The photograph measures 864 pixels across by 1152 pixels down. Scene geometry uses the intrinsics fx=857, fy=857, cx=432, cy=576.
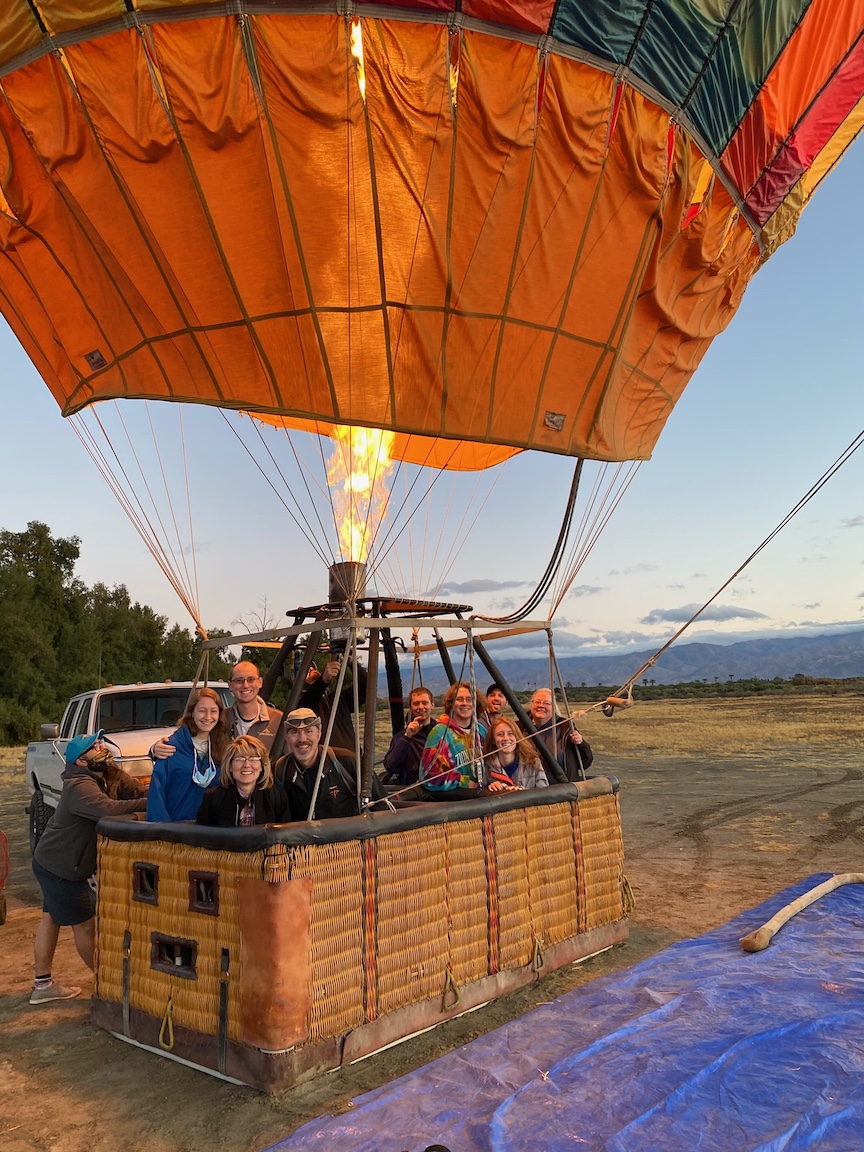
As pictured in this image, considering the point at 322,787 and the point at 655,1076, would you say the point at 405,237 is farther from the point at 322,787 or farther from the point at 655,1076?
the point at 655,1076

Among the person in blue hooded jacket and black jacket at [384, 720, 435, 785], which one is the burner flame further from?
the person in blue hooded jacket

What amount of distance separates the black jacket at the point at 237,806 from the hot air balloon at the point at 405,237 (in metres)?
0.22

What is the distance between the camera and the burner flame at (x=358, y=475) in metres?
6.89

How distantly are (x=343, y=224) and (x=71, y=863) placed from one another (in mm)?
4603

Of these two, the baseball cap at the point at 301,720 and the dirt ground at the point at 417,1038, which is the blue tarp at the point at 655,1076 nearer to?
the dirt ground at the point at 417,1038

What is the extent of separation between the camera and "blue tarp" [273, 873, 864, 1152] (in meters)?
3.32

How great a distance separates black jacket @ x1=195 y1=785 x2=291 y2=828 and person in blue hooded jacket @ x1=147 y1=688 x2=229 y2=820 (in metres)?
0.44

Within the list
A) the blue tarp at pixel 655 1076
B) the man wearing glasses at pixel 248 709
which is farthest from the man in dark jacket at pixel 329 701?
the blue tarp at pixel 655 1076

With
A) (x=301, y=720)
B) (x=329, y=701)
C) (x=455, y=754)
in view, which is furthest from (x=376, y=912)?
(x=329, y=701)

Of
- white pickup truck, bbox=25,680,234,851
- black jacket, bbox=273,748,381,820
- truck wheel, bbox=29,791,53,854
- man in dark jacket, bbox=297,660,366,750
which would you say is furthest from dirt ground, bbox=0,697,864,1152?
man in dark jacket, bbox=297,660,366,750

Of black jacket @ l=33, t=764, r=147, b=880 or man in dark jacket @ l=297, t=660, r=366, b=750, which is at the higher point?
man in dark jacket @ l=297, t=660, r=366, b=750

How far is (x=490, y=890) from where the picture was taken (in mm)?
4938

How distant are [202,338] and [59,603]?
4015 cm

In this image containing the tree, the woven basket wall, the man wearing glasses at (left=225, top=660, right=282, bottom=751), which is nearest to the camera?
the woven basket wall
